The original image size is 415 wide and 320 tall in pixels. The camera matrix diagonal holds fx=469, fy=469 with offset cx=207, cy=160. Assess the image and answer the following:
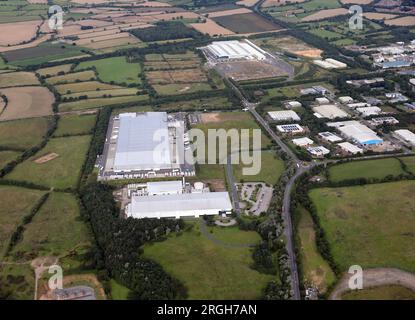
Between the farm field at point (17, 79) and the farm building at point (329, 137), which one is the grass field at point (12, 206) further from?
the farm field at point (17, 79)

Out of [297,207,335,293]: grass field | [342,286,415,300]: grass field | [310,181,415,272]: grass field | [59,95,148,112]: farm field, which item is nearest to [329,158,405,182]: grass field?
[310,181,415,272]: grass field

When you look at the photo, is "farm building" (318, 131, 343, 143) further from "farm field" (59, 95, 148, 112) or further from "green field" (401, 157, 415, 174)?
"farm field" (59, 95, 148, 112)

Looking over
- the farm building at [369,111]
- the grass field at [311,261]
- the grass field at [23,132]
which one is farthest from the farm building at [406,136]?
the grass field at [23,132]

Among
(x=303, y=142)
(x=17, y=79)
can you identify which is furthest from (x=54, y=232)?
(x=17, y=79)

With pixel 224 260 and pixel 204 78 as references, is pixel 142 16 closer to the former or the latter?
pixel 204 78

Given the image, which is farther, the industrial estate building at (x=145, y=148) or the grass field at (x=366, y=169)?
the industrial estate building at (x=145, y=148)

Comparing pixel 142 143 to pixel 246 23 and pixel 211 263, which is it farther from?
pixel 246 23

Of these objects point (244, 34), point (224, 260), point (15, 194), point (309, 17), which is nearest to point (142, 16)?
point (244, 34)
